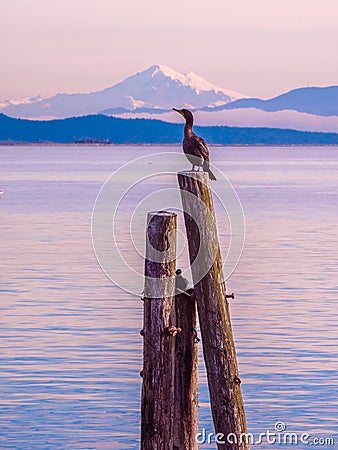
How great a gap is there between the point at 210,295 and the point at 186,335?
1.27 feet

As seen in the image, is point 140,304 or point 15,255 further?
point 15,255

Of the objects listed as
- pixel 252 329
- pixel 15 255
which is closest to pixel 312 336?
pixel 252 329

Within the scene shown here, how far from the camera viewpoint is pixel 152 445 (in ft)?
27.8

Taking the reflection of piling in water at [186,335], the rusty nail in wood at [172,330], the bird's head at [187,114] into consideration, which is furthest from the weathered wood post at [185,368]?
the bird's head at [187,114]

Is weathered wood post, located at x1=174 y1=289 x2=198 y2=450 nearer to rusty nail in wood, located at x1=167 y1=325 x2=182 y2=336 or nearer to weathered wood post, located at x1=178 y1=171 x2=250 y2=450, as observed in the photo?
weathered wood post, located at x1=178 y1=171 x2=250 y2=450

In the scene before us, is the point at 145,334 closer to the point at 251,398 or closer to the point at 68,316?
the point at 251,398

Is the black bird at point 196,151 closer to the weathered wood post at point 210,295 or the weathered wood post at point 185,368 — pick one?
the weathered wood post at point 210,295

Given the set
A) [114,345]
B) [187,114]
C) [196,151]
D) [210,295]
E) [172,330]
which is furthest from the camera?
[114,345]

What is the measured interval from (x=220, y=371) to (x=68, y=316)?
31.4 feet

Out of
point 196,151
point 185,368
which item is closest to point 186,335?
point 185,368

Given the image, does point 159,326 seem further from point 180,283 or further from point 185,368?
point 185,368

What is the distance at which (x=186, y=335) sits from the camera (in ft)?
28.4

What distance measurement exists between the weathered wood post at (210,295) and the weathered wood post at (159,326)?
231 mm

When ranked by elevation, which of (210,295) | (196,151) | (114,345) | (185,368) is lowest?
(185,368)
